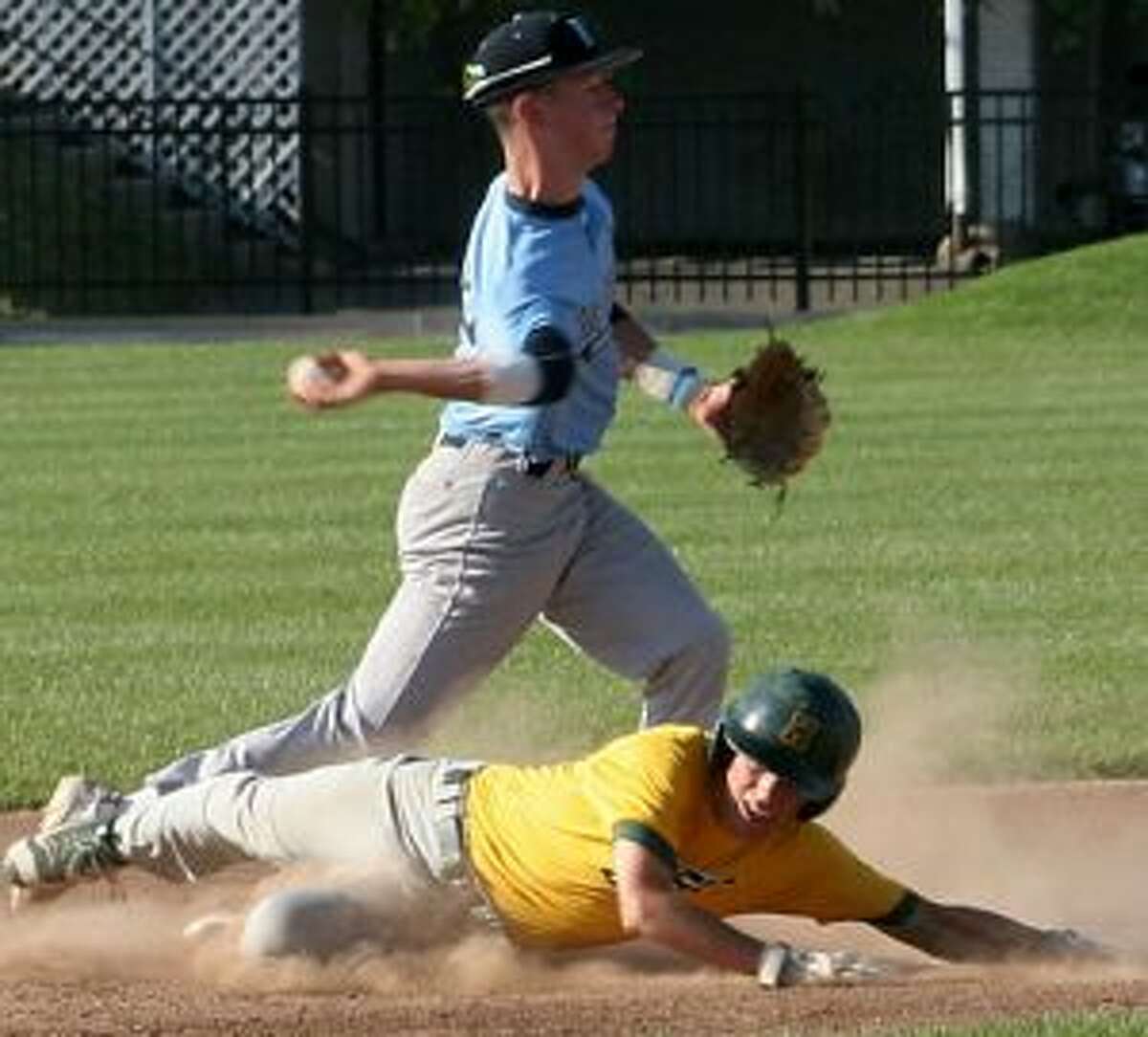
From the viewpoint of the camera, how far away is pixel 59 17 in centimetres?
3544

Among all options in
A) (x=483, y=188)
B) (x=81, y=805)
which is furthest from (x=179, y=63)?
(x=81, y=805)

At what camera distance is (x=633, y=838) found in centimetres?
778

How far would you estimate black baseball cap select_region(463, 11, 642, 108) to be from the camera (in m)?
8.40

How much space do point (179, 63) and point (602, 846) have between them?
2807 cm

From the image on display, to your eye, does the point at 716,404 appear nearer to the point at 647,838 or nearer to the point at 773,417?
the point at 773,417

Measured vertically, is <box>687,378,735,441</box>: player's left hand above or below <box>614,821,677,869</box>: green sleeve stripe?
above

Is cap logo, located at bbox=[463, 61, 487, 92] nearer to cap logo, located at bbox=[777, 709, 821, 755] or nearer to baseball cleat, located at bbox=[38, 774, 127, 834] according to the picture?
cap logo, located at bbox=[777, 709, 821, 755]


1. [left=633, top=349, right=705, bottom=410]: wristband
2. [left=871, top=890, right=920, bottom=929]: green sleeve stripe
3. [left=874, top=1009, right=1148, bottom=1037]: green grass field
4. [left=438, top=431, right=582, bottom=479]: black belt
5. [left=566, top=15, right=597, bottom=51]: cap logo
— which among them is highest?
[left=566, top=15, right=597, bottom=51]: cap logo

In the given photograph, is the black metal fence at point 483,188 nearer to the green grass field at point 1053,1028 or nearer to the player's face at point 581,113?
the player's face at point 581,113

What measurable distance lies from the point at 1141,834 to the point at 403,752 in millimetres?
2345

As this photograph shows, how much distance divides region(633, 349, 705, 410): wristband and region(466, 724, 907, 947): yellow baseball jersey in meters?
0.92

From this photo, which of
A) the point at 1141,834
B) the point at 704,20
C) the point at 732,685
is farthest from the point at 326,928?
the point at 704,20

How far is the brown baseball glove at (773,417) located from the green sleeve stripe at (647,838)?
1.37 meters

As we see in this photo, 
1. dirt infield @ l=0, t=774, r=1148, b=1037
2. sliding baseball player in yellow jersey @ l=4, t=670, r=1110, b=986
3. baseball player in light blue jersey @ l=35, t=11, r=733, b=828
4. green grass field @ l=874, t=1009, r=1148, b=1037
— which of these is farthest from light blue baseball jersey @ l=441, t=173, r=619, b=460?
green grass field @ l=874, t=1009, r=1148, b=1037
